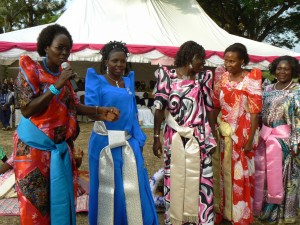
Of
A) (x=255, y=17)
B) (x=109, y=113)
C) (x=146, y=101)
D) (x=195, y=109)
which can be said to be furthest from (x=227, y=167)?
(x=255, y=17)

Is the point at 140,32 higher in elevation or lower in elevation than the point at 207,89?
higher

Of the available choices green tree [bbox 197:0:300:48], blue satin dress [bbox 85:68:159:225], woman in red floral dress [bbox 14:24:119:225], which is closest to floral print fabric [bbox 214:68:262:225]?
blue satin dress [bbox 85:68:159:225]

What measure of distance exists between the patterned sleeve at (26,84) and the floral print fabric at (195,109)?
1.29 metres

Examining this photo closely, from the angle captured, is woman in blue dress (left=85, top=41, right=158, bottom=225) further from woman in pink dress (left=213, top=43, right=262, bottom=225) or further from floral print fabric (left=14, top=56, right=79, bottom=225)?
woman in pink dress (left=213, top=43, right=262, bottom=225)

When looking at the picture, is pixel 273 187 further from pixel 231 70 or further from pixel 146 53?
pixel 146 53

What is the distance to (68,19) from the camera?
10.9 m

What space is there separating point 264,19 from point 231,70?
17679 mm

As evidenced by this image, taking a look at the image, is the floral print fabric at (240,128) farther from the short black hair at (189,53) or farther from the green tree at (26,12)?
the green tree at (26,12)

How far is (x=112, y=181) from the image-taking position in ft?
9.16

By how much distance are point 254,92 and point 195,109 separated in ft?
2.23

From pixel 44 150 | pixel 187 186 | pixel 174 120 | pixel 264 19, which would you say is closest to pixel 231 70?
pixel 174 120

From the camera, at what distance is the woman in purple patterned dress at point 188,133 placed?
3246mm

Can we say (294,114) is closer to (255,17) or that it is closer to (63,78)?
(63,78)

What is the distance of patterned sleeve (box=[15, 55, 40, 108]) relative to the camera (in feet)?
7.18
